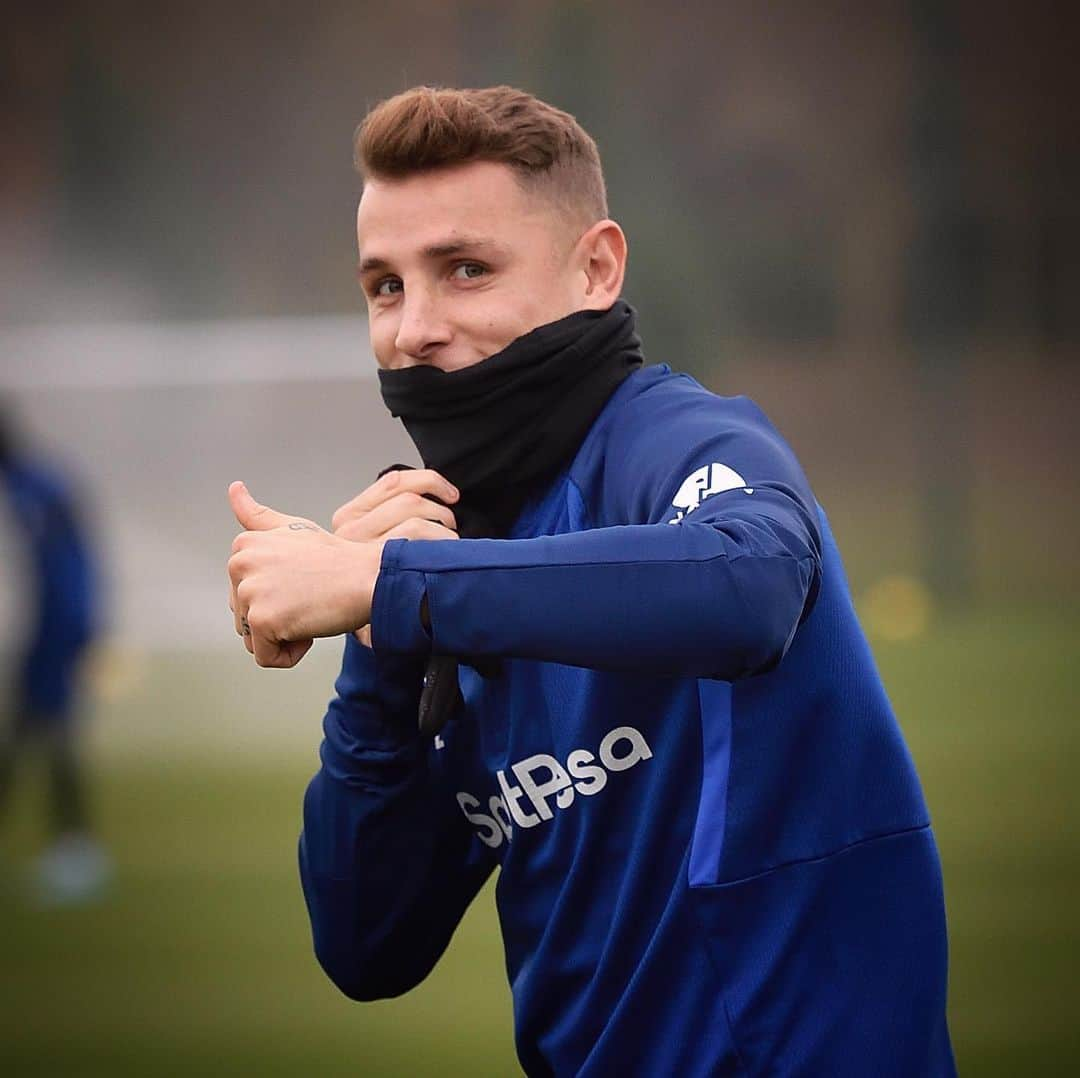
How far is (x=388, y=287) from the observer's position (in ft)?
7.25

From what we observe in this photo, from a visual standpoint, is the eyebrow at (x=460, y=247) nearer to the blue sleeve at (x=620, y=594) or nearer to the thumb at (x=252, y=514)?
the thumb at (x=252, y=514)

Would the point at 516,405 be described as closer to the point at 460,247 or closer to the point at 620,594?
the point at 460,247

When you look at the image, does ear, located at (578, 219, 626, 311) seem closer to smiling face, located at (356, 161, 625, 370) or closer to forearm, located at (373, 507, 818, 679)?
smiling face, located at (356, 161, 625, 370)

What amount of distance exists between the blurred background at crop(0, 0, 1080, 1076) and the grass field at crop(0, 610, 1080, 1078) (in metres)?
0.08

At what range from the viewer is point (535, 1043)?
224 centimetres

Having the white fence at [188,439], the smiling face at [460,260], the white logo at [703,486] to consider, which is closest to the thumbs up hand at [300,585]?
the white logo at [703,486]

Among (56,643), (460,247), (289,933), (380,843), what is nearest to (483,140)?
(460,247)

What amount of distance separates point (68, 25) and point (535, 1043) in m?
36.0

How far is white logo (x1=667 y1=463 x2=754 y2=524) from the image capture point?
5.86 ft

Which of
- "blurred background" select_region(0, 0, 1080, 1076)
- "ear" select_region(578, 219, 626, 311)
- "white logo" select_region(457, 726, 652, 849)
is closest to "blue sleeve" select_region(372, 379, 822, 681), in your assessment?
"white logo" select_region(457, 726, 652, 849)

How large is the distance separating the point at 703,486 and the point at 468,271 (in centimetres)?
50

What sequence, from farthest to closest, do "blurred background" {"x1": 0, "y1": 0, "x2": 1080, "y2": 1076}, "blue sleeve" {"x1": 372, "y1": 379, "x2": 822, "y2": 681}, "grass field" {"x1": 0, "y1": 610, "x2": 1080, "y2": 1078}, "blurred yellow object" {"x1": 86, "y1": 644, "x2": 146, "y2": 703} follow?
"blurred yellow object" {"x1": 86, "y1": 644, "x2": 146, "y2": 703} → "blurred background" {"x1": 0, "y1": 0, "x2": 1080, "y2": 1076} → "grass field" {"x1": 0, "y1": 610, "x2": 1080, "y2": 1078} → "blue sleeve" {"x1": 372, "y1": 379, "x2": 822, "y2": 681}

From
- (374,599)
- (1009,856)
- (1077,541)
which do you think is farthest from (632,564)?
(1077,541)

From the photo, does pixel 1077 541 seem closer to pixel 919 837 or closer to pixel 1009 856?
pixel 1009 856
